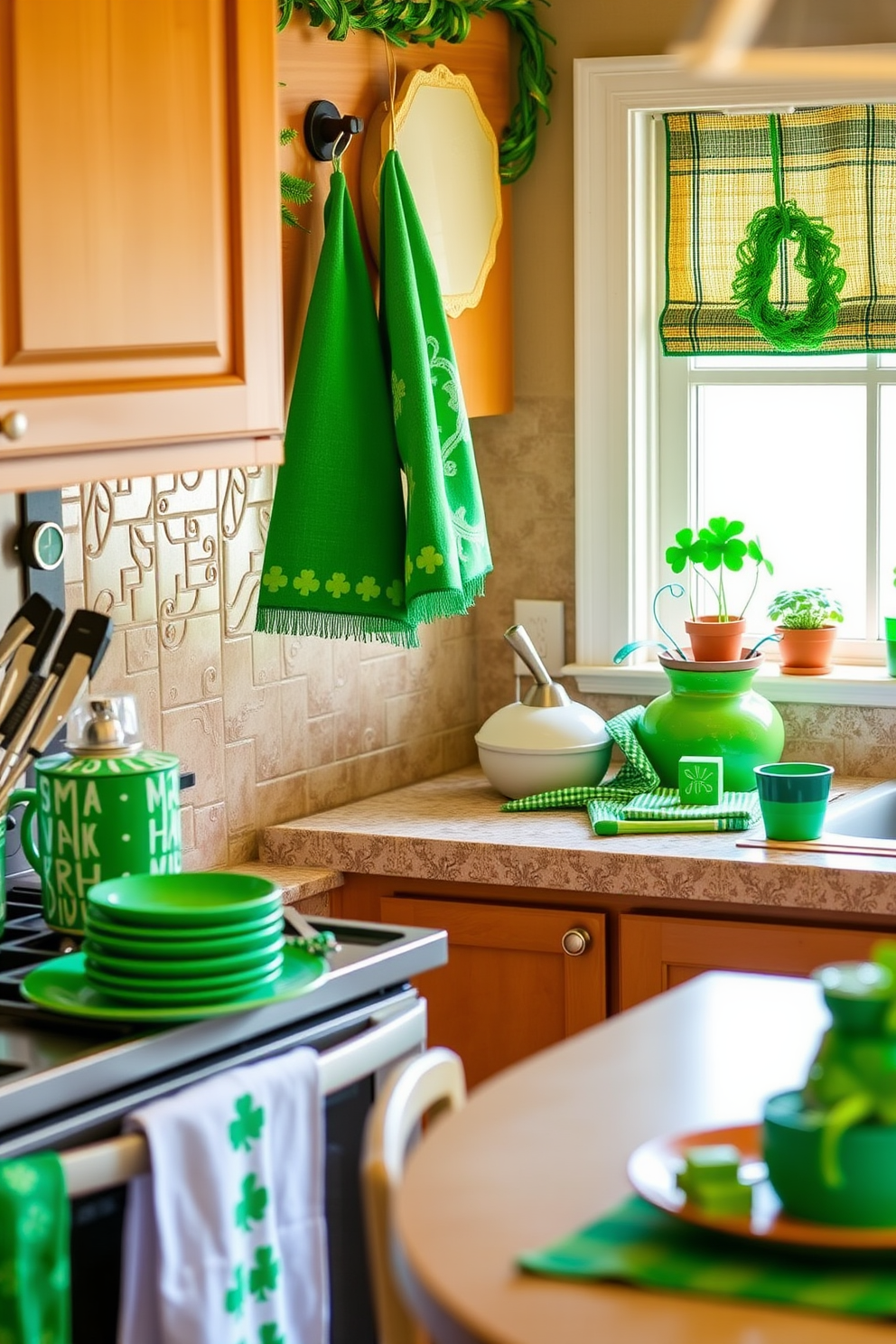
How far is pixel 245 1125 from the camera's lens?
1.64 meters

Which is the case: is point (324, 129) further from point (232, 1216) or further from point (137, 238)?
point (232, 1216)

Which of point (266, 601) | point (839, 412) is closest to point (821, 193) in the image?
point (839, 412)

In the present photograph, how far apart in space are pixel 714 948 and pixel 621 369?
1058mm

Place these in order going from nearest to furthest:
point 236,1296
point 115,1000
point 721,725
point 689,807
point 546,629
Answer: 1. point 236,1296
2. point 115,1000
3. point 689,807
4. point 721,725
5. point 546,629

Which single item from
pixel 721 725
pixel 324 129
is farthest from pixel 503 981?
pixel 324 129

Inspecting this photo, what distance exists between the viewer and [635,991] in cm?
251

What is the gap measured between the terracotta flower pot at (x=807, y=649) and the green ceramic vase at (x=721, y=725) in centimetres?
16

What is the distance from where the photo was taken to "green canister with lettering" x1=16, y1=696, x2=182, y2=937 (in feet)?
6.18

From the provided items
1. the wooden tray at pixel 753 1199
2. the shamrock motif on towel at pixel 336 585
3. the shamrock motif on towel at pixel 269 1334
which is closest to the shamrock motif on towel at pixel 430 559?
the shamrock motif on towel at pixel 336 585

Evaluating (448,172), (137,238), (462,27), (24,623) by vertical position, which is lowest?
(24,623)

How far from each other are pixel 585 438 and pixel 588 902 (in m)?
0.90

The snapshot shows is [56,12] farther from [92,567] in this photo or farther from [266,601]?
[266,601]

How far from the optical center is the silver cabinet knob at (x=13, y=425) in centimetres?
166

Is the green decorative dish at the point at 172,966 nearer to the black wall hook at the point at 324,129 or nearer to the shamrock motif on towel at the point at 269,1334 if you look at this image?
the shamrock motif on towel at the point at 269,1334
